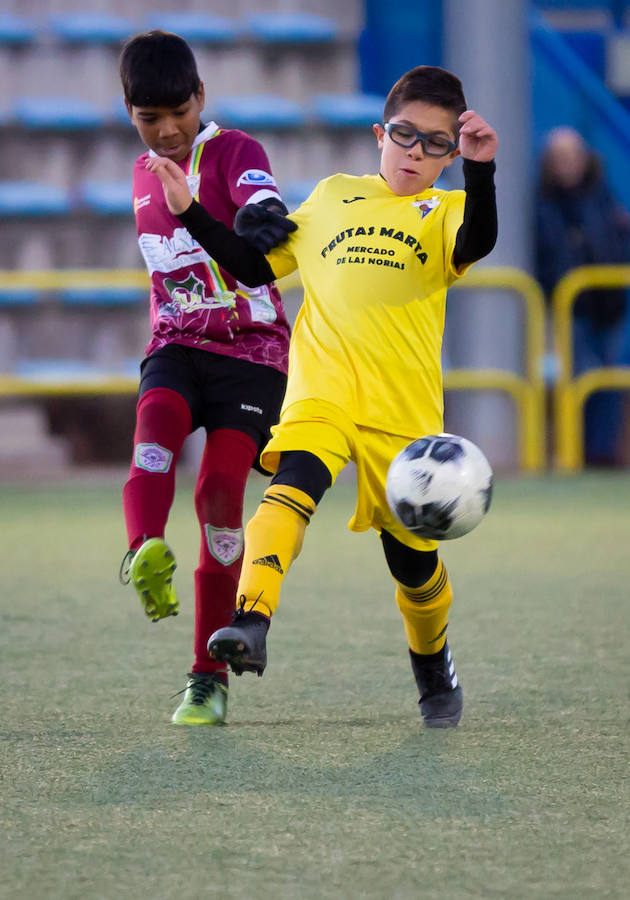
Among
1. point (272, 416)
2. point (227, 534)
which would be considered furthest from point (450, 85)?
point (227, 534)

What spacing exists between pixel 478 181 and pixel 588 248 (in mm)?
6394

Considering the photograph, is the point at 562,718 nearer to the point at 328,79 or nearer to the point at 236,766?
the point at 236,766

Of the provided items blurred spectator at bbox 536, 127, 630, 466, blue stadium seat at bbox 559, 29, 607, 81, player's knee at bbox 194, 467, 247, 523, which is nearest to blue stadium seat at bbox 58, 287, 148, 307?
blurred spectator at bbox 536, 127, 630, 466

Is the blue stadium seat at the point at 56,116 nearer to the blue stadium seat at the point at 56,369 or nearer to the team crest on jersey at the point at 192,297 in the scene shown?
the blue stadium seat at the point at 56,369

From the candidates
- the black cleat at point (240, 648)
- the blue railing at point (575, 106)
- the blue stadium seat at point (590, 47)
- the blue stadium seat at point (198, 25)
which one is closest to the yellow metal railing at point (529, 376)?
the blue railing at point (575, 106)

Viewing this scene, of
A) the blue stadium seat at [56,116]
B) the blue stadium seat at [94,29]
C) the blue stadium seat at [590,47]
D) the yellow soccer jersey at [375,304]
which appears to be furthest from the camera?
the blue stadium seat at [590,47]

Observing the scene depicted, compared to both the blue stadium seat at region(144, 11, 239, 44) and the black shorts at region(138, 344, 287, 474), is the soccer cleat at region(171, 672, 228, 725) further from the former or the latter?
the blue stadium seat at region(144, 11, 239, 44)

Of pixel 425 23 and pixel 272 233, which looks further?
pixel 425 23

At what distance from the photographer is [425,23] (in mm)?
10445

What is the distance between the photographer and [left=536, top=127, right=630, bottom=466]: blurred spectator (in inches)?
347

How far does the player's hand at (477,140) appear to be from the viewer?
2.77 m

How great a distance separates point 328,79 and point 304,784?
8.46 meters

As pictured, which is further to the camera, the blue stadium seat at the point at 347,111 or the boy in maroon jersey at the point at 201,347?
the blue stadium seat at the point at 347,111

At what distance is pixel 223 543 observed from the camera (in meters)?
3.22
